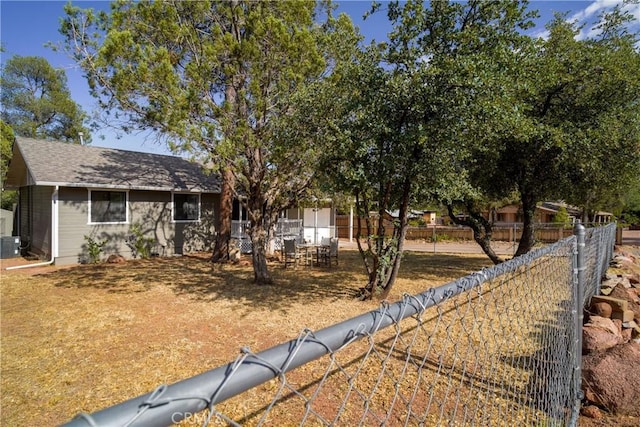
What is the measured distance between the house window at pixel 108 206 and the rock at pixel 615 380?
13.2 metres

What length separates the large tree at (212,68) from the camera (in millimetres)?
6707

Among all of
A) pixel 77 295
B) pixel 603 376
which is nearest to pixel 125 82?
pixel 77 295

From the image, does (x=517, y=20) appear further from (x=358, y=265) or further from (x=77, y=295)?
(x=77, y=295)

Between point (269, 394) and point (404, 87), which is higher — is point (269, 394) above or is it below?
below

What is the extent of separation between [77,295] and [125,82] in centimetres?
466

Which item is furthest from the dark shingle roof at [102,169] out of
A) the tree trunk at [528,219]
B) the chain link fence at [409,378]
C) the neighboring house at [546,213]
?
the neighboring house at [546,213]

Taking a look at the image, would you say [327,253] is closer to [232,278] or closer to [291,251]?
[291,251]

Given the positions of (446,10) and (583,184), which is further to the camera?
(583,184)

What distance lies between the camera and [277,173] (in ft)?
26.6

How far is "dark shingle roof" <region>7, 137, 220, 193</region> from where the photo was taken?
445 inches

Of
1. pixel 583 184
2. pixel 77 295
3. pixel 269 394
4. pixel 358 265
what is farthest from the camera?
pixel 358 265

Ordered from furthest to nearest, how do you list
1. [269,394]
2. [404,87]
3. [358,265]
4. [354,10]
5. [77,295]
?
[358,265], [354,10], [77,295], [404,87], [269,394]

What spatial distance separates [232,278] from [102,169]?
7141 millimetres

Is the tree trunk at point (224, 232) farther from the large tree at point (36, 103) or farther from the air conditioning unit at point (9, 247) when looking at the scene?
the large tree at point (36, 103)
